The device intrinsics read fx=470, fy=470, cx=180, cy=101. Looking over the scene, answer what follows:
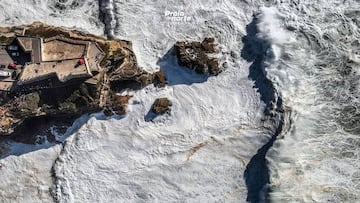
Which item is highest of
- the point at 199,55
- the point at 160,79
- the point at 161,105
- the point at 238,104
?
the point at 199,55

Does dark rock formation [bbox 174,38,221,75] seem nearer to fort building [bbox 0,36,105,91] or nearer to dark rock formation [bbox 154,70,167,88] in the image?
dark rock formation [bbox 154,70,167,88]

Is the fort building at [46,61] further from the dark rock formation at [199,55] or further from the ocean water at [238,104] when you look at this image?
the dark rock formation at [199,55]

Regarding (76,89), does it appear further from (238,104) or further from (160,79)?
(238,104)

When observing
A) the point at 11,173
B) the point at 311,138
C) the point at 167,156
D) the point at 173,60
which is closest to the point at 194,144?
the point at 167,156

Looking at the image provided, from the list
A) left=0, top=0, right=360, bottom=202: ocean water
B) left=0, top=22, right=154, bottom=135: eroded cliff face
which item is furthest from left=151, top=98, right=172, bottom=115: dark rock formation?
left=0, top=22, right=154, bottom=135: eroded cliff face

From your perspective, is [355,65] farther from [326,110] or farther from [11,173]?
[11,173]

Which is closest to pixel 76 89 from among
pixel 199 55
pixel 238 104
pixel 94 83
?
pixel 94 83
